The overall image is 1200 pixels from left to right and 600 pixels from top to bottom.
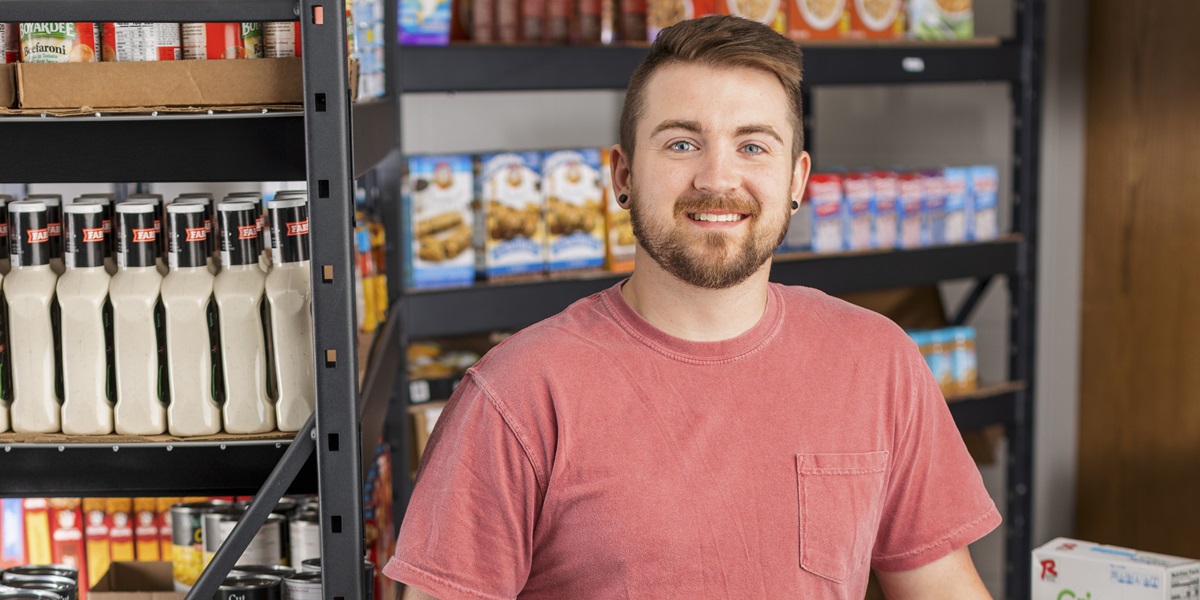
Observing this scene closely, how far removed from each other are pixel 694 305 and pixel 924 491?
0.43 metres

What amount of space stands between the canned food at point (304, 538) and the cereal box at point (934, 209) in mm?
2347

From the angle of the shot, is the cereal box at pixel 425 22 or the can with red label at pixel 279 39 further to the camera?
the cereal box at pixel 425 22

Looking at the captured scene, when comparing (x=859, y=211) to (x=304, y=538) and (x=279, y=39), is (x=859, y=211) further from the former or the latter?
(x=279, y=39)

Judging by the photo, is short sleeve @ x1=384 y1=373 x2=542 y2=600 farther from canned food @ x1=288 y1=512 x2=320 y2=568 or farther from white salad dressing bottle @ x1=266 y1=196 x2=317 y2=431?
canned food @ x1=288 y1=512 x2=320 y2=568

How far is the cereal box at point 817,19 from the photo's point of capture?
3463 millimetres

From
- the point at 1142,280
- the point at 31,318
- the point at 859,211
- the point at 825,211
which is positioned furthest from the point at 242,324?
the point at 1142,280

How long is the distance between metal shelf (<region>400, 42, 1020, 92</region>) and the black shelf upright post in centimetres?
13

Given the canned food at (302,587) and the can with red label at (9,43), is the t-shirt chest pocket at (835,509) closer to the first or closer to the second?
the canned food at (302,587)

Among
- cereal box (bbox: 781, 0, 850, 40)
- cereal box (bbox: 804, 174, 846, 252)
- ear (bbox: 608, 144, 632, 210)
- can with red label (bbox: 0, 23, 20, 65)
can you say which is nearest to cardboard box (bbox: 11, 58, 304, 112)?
can with red label (bbox: 0, 23, 20, 65)

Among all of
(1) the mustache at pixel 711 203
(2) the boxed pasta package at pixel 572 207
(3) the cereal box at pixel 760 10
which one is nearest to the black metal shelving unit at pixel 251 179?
(1) the mustache at pixel 711 203

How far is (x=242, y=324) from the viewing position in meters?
1.70

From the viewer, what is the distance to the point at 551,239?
321 centimetres

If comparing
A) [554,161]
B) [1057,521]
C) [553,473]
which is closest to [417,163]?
→ [554,161]

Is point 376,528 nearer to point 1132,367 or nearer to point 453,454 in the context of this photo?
point 453,454
